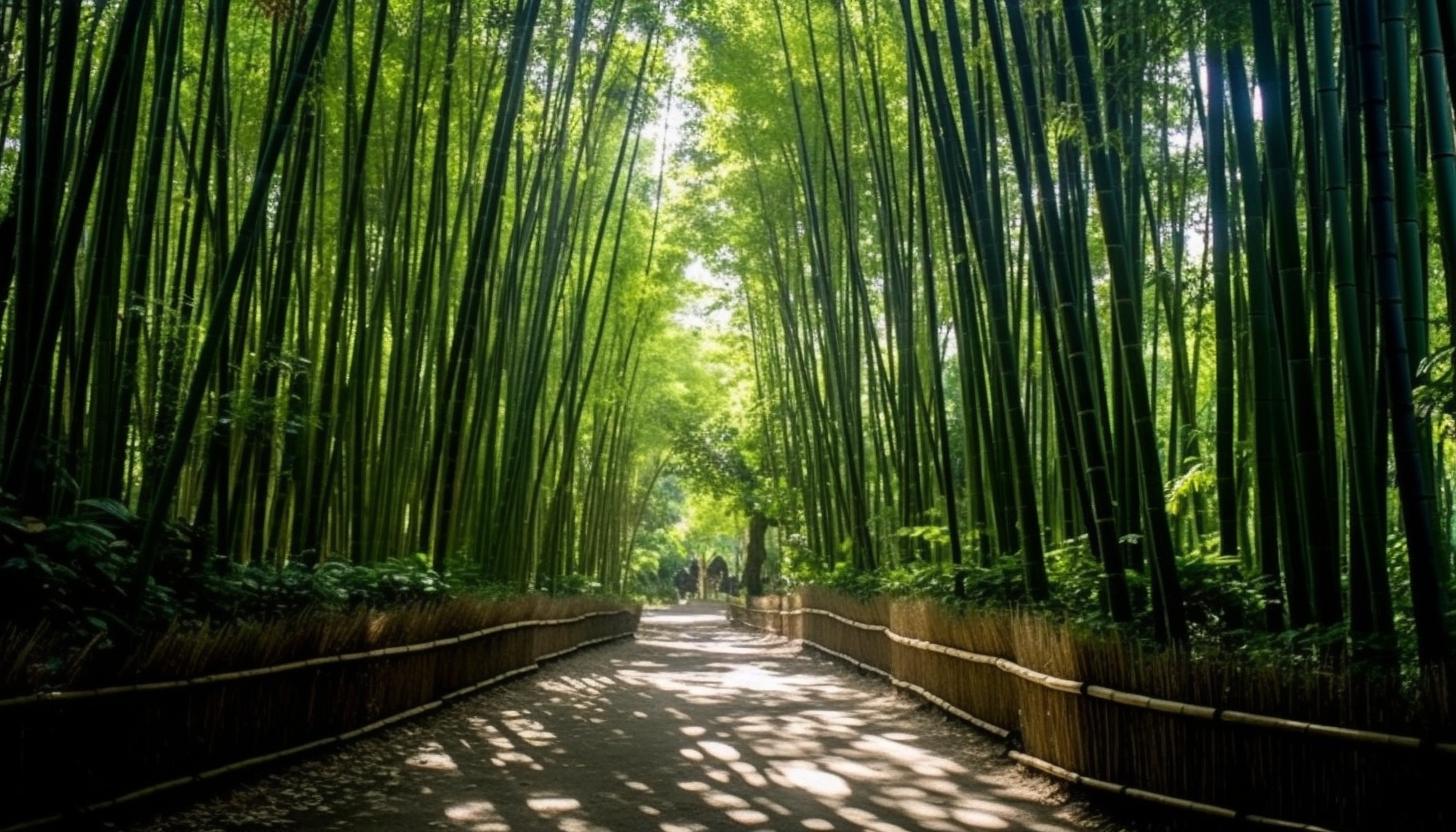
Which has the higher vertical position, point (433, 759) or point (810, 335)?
point (810, 335)

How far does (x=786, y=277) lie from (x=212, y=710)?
8.65 meters

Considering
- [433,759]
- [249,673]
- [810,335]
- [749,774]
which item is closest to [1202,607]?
[749,774]

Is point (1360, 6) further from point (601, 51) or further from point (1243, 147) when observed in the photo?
point (601, 51)

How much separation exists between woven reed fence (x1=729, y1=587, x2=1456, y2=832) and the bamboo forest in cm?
2

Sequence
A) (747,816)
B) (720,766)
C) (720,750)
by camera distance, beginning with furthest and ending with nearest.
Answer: (720,750)
(720,766)
(747,816)

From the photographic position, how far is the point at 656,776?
156 inches

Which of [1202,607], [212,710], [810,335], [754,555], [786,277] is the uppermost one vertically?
Result: [786,277]

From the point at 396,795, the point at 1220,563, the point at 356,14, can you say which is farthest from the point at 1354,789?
the point at 356,14

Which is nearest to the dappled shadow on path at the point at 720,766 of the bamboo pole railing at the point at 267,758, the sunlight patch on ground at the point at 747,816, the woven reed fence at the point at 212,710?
the sunlight patch on ground at the point at 747,816

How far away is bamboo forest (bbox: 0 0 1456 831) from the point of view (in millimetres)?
2908

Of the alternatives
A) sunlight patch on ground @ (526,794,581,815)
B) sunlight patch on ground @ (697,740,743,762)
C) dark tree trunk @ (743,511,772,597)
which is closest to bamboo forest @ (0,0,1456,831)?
sunlight patch on ground @ (526,794,581,815)

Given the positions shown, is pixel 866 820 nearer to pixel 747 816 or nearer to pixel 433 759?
pixel 747 816

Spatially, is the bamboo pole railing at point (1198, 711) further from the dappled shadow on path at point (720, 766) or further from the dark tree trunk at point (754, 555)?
the dark tree trunk at point (754, 555)

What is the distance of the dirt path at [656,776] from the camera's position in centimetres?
323
